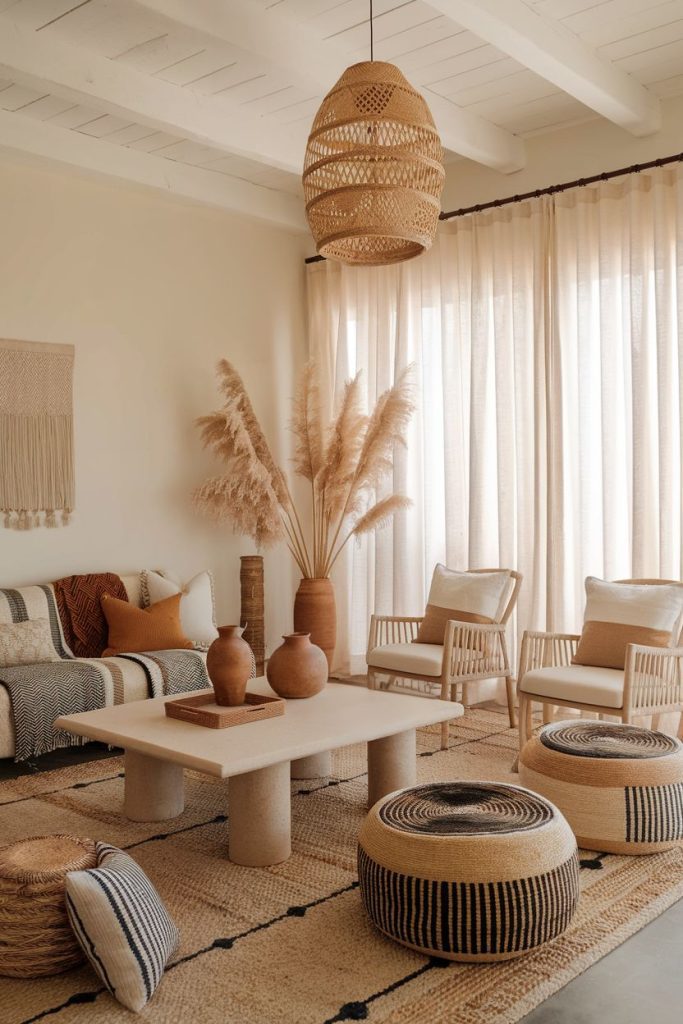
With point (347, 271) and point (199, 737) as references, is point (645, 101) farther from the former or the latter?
point (199, 737)

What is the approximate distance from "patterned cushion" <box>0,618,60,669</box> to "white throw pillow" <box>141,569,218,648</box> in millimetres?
712

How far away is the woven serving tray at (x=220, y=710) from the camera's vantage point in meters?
3.12

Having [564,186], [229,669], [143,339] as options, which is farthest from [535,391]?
[229,669]

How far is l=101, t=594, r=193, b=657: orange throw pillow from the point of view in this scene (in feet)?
15.8

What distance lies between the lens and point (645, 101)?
4547 millimetres

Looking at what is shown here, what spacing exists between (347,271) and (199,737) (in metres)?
3.83

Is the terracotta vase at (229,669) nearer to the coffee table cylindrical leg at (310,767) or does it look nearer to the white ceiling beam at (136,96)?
the coffee table cylindrical leg at (310,767)

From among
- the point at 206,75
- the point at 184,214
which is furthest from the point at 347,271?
the point at 206,75

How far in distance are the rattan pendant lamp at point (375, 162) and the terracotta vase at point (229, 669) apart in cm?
142

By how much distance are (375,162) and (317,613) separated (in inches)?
120

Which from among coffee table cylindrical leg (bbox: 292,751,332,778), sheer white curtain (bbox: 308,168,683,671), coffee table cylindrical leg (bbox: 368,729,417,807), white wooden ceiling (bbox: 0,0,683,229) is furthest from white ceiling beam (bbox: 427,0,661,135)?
coffee table cylindrical leg (bbox: 292,751,332,778)

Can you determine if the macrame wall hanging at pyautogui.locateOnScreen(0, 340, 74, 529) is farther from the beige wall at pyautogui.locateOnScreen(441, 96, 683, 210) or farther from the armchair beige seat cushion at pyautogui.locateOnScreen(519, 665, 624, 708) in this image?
the armchair beige seat cushion at pyautogui.locateOnScreen(519, 665, 624, 708)

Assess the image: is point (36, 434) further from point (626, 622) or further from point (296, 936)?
point (296, 936)

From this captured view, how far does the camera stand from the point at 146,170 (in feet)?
17.2
